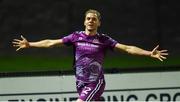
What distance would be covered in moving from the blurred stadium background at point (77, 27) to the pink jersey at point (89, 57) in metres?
1.66

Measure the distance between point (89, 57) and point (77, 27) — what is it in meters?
1.81

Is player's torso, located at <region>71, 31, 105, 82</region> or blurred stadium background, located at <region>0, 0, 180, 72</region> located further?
blurred stadium background, located at <region>0, 0, 180, 72</region>

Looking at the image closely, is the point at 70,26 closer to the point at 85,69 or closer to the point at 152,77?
the point at 152,77

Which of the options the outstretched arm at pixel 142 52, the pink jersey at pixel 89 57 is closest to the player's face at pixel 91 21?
the pink jersey at pixel 89 57

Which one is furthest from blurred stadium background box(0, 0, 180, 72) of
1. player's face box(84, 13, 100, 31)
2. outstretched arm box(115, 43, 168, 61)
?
player's face box(84, 13, 100, 31)

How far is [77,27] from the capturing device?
682cm

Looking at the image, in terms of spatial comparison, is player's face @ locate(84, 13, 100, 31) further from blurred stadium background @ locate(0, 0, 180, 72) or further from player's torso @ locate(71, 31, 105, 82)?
blurred stadium background @ locate(0, 0, 180, 72)

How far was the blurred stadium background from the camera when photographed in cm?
679

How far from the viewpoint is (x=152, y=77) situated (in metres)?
6.57

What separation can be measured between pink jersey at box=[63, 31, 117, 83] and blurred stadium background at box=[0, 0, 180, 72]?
1655 mm

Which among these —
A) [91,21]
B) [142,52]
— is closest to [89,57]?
[91,21]

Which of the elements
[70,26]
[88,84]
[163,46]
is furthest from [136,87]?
[88,84]

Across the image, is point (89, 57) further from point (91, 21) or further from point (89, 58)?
point (91, 21)

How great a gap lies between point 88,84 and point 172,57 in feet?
Answer: 6.94
